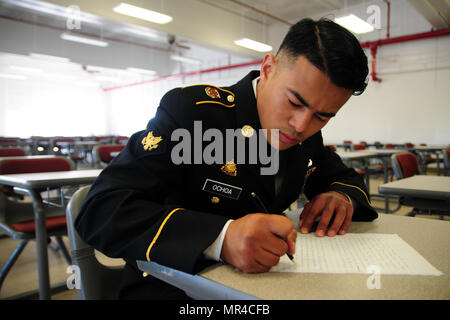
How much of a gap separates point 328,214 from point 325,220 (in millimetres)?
18

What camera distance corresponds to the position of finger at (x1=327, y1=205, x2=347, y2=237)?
79 cm

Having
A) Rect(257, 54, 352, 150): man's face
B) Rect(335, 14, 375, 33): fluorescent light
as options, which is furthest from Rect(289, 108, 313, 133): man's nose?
Rect(335, 14, 375, 33): fluorescent light

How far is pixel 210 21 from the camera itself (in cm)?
747

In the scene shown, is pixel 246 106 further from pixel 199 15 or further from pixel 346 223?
pixel 199 15

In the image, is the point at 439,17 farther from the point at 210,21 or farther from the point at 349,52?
the point at 349,52

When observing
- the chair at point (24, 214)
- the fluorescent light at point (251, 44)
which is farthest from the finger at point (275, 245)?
the fluorescent light at point (251, 44)

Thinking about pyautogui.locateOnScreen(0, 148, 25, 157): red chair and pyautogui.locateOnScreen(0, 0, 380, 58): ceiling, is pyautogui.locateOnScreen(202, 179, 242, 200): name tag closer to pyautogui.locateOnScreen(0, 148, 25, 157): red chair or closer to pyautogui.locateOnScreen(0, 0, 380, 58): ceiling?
pyautogui.locateOnScreen(0, 148, 25, 157): red chair

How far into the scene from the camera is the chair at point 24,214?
173cm

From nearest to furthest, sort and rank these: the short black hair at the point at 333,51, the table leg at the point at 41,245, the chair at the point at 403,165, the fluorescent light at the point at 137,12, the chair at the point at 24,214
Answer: the short black hair at the point at 333,51 → the table leg at the point at 41,245 → the chair at the point at 24,214 → the chair at the point at 403,165 → the fluorescent light at the point at 137,12

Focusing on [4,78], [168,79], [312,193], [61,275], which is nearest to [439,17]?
[312,193]

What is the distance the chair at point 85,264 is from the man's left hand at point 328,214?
563mm

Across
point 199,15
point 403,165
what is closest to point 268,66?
point 403,165

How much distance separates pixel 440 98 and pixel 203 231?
8.22m
